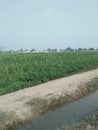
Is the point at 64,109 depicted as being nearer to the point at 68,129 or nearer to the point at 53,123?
→ the point at 53,123

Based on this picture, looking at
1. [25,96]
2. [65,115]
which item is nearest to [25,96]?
[25,96]

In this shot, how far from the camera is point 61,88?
14469 mm

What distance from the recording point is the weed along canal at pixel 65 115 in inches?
369

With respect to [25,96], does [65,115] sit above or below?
below

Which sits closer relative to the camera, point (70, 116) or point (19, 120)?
point (19, 120)

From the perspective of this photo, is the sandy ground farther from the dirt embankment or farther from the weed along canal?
the weed along canal

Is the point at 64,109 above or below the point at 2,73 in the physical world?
below

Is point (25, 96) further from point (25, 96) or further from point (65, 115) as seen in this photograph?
point (65, 115)

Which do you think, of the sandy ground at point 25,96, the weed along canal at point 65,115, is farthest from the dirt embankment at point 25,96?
the weed along canal at point 65,115

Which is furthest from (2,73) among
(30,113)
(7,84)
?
(30,113)

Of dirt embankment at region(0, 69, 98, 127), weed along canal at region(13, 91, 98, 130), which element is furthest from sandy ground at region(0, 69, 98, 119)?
weed along canal at region(13, 91, 98, 130)

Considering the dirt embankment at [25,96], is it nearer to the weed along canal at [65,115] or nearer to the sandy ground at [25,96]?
the sandy ground at [25,96]

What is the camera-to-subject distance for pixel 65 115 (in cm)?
1062

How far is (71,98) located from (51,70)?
6484mm
